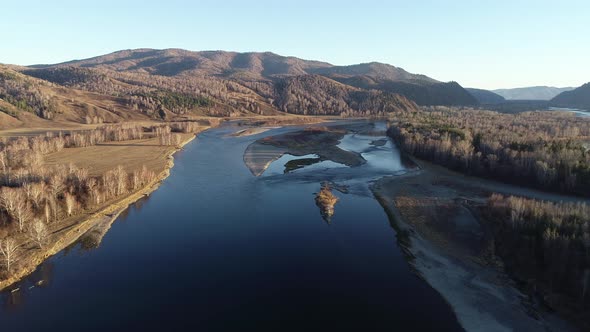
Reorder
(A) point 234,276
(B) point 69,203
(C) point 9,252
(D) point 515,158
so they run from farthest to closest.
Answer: (D) point 515,158 < (B) point 69,203 < (A) point 234,276 < (C) point 9,252

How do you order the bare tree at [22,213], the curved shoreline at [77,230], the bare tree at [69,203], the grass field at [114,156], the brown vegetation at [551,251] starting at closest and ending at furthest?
1. the brown vegetation at [551,251]
2. the curved shoreline at [77,230]
3. the bare tree at [22,213]
4. the bare tree at [69,203]
5. the grass field at [114,156]

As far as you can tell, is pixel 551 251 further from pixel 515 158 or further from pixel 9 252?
pixel 9 252

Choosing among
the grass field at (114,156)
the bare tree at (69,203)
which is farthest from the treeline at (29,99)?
the bare tree at (69,203)

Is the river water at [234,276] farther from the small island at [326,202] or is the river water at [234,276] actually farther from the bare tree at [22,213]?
the bare tree at [22,213]

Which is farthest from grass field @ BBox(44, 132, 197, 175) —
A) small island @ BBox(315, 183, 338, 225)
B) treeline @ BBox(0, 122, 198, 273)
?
small island @ BBox(315, 183, 338, 225)

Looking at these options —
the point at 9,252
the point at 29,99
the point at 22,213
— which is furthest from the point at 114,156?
the point at 29,99

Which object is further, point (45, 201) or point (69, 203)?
point (69, 203)
